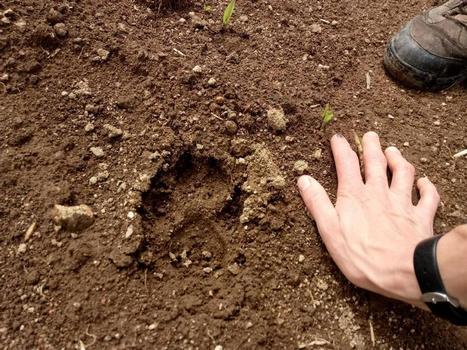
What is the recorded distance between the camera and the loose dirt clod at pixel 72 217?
1.44 meters

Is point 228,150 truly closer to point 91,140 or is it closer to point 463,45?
point 91,140

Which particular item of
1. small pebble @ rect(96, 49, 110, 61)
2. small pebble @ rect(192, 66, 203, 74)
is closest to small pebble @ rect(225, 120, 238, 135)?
small pebble @ rect(192, 66, 203, 74)

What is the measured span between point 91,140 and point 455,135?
5.47 ft

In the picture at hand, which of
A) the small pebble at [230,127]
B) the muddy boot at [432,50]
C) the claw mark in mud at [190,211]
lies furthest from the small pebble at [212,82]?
the muddy boot at [432,50]

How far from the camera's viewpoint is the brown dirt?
1.38 meters

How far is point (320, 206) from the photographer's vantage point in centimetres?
154

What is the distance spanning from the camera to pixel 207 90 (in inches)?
70.9

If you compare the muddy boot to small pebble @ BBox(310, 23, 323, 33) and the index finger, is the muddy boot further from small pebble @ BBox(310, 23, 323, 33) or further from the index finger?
the index finger

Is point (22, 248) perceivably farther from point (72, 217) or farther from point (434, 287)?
point (434, 287)

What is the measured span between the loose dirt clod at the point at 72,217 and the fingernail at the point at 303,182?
2.62 ft

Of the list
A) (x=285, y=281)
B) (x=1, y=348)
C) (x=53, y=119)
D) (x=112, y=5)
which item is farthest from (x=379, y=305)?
(x=112, y=5)

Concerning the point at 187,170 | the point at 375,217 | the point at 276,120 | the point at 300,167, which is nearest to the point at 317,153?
the point at 300,167

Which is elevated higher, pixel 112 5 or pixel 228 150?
pixel 112 5

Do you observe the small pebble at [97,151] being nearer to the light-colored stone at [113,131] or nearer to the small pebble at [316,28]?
the light-colored stone at [113,131]
